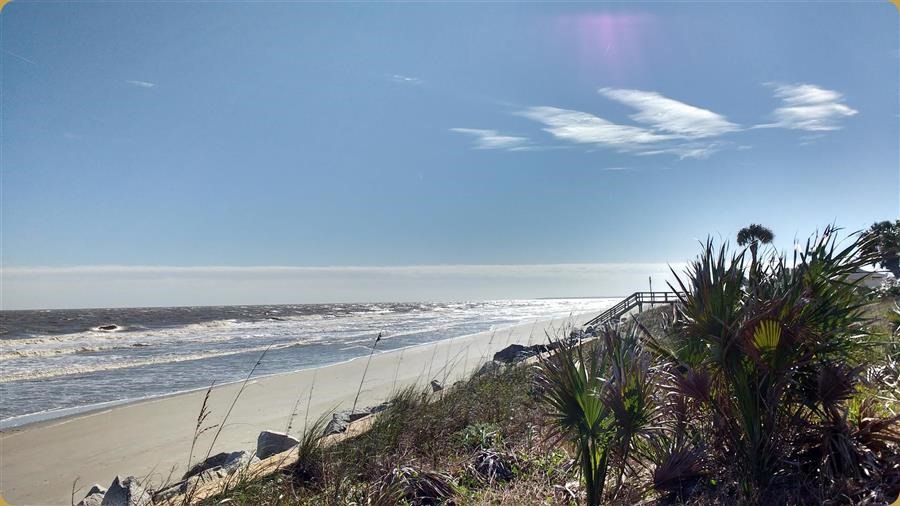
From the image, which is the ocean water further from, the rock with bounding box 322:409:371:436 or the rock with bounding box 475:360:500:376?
the rock with bounding box 475:360:500:376

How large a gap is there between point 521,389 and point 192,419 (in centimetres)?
730

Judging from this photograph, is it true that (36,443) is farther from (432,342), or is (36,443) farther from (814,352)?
(432,342)

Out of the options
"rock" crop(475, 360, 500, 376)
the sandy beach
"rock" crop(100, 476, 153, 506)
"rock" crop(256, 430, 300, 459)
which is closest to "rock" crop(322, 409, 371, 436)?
the sandy beach

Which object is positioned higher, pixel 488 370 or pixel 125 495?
pixel 488 370

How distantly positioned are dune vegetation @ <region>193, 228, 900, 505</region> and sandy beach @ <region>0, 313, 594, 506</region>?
2.01 metres

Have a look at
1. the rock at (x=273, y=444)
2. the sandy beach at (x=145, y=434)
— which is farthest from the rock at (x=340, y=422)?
the rock at (x=273, y=444)

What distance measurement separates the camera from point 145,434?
10.5 m

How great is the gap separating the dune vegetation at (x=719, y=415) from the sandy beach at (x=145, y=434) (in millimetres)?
2012

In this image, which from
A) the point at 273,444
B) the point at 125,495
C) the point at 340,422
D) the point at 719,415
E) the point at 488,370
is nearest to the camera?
the point at 719,415

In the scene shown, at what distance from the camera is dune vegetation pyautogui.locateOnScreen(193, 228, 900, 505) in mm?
→ 3844

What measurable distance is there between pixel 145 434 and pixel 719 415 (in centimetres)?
1020

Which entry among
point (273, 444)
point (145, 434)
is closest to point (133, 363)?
point (145, 434)

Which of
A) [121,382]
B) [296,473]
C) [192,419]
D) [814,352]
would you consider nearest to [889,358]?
[814,352]

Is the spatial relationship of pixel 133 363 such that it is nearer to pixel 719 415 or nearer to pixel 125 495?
pixel 125 495
